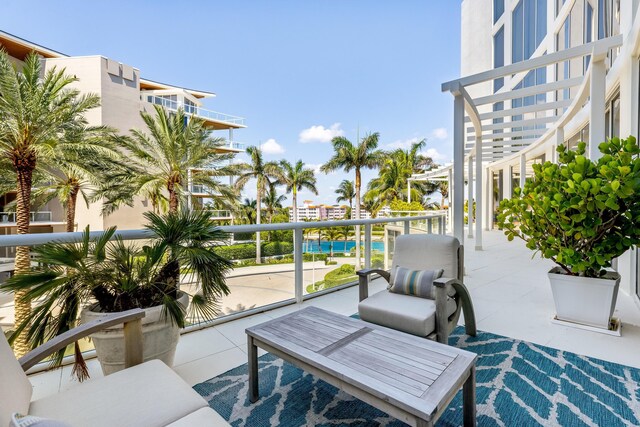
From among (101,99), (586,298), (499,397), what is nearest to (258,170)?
(101,99)

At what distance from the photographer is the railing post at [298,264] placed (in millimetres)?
3988

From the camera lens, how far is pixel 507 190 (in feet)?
43.6

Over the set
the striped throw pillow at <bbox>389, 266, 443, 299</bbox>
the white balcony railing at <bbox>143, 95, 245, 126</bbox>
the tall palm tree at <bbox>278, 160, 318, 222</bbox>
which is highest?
the white balcony railing at <bbox>143, 95, 245, 126</bbox>

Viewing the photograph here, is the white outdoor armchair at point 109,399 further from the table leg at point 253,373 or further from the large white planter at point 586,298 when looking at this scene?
the large white planter at point 586,298

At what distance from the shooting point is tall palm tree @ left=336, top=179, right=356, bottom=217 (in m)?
30.1

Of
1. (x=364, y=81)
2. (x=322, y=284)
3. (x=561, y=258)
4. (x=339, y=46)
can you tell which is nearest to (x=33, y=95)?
(x=322, y=284)

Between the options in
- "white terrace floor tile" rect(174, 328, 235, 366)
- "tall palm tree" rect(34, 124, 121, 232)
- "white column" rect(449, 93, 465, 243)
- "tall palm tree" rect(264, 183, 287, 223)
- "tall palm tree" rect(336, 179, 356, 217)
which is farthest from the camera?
"tall palm tree" rect(336, 179, 356, 217)

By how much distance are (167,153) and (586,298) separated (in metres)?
11.9

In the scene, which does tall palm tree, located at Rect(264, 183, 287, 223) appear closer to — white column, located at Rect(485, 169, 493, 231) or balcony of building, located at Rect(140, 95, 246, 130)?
balcony of building, located at Rect(140, 95, 246, 130)

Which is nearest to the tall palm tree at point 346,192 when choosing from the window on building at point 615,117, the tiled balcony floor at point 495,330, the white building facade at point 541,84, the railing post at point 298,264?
the white building facade at point 541,84

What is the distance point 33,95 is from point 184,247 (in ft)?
32.3

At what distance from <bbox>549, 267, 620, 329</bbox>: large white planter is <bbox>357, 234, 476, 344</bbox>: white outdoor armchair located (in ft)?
3.59

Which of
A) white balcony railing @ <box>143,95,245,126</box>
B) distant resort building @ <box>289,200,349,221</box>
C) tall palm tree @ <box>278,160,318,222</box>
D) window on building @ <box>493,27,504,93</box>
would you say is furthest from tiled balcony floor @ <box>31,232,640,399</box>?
distant resort building @ <box>289,200,349,221</box>

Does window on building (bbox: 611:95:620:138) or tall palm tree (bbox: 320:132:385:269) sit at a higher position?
tall palm tree (bbox: 320:132:385:269)
